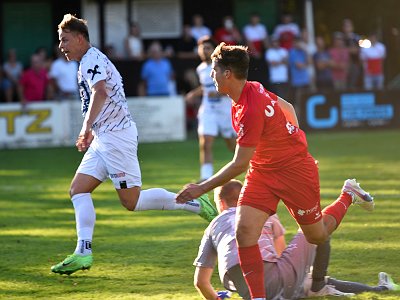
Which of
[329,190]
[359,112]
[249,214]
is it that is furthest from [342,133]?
[249,214]

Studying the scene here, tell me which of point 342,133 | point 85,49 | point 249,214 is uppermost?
point 85,49

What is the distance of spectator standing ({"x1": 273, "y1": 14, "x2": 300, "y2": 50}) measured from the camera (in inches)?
1037

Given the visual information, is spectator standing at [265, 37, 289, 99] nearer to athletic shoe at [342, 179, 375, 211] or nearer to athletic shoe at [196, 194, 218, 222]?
athletic shoe at [196, 194, 218, 222]

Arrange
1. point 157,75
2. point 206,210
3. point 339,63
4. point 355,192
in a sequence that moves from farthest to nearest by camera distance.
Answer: point 339,63
point 157,75
point 206,210
point 355,192

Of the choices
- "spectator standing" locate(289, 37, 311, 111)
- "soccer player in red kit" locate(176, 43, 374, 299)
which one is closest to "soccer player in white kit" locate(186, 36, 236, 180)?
"soccer player in red kit" locate(176, 43, 374, 299)

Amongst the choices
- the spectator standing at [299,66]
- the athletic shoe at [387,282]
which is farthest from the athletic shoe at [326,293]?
the spectator standing at [299,66]

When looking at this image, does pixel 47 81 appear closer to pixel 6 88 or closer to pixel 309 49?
pixel 6 88

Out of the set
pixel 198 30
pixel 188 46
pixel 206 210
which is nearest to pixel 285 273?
pixel 206 210

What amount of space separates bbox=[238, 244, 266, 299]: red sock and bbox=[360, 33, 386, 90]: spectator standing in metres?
20.2

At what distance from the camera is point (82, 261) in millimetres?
8750

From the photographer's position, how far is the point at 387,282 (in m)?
7.68

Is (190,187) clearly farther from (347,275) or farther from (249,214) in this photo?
(347,275)

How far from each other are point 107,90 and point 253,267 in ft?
9.71

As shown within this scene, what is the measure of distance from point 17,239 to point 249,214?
179 inches
